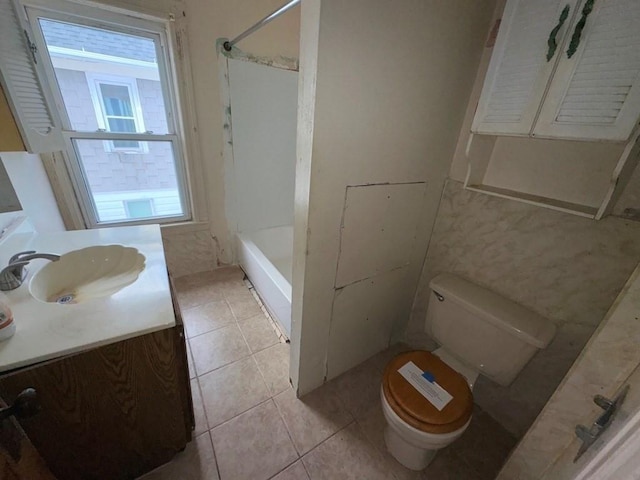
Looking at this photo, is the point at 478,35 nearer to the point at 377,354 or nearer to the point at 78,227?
the point at 377,354

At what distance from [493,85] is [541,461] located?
128 centimetres

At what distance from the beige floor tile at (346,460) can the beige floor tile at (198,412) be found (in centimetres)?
52

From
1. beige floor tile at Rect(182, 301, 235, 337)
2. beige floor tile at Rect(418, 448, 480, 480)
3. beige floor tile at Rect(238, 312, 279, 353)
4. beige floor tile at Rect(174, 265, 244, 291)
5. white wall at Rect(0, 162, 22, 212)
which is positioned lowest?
beige floor tile at Rect(418, 448, 480, 480)

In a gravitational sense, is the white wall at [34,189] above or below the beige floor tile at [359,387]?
above

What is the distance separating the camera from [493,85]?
944 millimetres

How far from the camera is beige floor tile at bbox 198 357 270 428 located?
130 centimetres

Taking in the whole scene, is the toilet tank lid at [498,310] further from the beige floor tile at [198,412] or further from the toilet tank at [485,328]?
the beige floor tile at [198,412]

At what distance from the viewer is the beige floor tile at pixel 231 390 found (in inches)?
51.3

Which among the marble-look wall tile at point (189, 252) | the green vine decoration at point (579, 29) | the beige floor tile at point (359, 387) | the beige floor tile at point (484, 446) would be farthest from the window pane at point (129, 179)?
the beige floor tile at point (484, 446)

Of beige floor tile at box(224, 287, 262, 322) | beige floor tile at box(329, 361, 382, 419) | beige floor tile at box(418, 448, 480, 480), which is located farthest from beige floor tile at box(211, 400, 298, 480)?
beige floor tile at box(224, 287, 262, 322)

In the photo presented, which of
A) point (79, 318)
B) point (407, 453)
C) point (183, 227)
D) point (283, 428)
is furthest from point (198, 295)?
point (407, 453)

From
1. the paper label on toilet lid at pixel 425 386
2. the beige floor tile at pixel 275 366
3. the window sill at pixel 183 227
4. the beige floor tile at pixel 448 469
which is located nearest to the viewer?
the paper label on toilet lid at pixel 425 386

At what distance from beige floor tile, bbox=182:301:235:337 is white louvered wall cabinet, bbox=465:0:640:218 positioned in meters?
1.90

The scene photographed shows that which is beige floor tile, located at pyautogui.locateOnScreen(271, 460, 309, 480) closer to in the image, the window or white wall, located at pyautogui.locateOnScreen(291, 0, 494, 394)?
white wall, located at pyautogui.locateOnScreen(291, 0, 494, 394)
